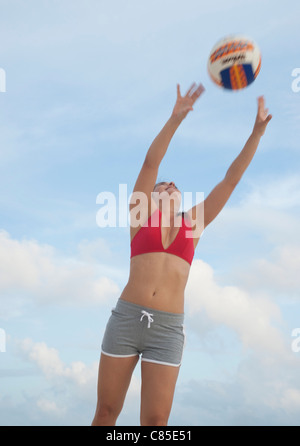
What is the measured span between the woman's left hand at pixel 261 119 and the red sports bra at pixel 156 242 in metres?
1.74

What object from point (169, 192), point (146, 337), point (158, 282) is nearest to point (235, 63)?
point (169, 192)

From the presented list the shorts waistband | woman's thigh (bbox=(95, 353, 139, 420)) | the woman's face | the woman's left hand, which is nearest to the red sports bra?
the woman's face

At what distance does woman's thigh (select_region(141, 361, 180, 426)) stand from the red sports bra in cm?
134

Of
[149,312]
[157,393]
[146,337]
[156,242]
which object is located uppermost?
[156,242]

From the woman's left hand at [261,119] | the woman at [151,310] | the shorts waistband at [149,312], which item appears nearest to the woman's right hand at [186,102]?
the woman at [151,310]

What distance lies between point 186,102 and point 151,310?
8.67 feet

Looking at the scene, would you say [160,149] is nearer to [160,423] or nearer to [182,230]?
[182,230]

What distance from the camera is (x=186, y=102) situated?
608 cm

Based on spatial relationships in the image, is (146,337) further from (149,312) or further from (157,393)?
(157,393)

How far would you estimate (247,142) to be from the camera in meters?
6.48

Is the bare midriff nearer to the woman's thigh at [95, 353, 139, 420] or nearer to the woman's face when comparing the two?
the woman's thigh at [95, 353, 139, 420]

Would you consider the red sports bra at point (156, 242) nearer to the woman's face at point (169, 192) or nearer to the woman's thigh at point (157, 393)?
the woman's face at point (169, 192)
